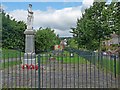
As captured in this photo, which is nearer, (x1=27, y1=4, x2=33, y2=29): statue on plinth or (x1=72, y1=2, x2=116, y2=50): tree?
(x1=27, y1=4, x2=33, y2=29): statue on plinth

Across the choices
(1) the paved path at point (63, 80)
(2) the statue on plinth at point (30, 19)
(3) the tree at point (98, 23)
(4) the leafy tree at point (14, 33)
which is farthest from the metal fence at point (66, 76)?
(4) the leafy tree at point (14, 33)

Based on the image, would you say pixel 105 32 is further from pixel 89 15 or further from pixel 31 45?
pixel 31 45

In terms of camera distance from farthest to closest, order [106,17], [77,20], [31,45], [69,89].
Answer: [77,20] → [106,17] → [31,45] → [69,89]

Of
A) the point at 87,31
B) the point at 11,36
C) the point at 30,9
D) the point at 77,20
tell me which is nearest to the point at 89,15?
the point at 87,31

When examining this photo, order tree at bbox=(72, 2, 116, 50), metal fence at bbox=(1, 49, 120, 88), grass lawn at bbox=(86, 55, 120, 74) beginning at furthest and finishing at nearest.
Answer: tree at bbox=(72, 2, 116, 50), grass lawn at bbox=(86, 55, 120, 74), metal fence at bbox=(1, 49, 120, 88)

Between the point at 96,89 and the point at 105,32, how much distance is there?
1008 centimetres

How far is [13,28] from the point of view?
25328 mm

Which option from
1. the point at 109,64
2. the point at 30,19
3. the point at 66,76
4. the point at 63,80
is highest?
the point at 30,19

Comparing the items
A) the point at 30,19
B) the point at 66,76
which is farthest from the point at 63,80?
the point at 30,19

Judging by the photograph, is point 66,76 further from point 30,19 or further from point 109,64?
point 30,19

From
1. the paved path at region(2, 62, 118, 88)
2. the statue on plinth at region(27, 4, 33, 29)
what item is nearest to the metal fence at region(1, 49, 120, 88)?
the paved path at region(2, 62, 118, 88)

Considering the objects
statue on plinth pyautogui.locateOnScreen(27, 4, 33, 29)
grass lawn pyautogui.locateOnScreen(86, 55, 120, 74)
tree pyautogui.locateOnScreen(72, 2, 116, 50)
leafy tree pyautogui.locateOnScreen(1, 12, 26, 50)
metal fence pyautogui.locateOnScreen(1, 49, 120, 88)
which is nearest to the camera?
metal fence pyautogui.locateOnScreen(1, 49, 120, 88)

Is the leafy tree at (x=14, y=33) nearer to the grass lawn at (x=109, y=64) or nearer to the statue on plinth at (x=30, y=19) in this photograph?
the statue on plinth at (x=30, y=19)

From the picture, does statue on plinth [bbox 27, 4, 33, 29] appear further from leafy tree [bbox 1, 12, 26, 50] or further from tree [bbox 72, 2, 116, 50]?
leafy tree [bbox 1, 12, 26, 50]
